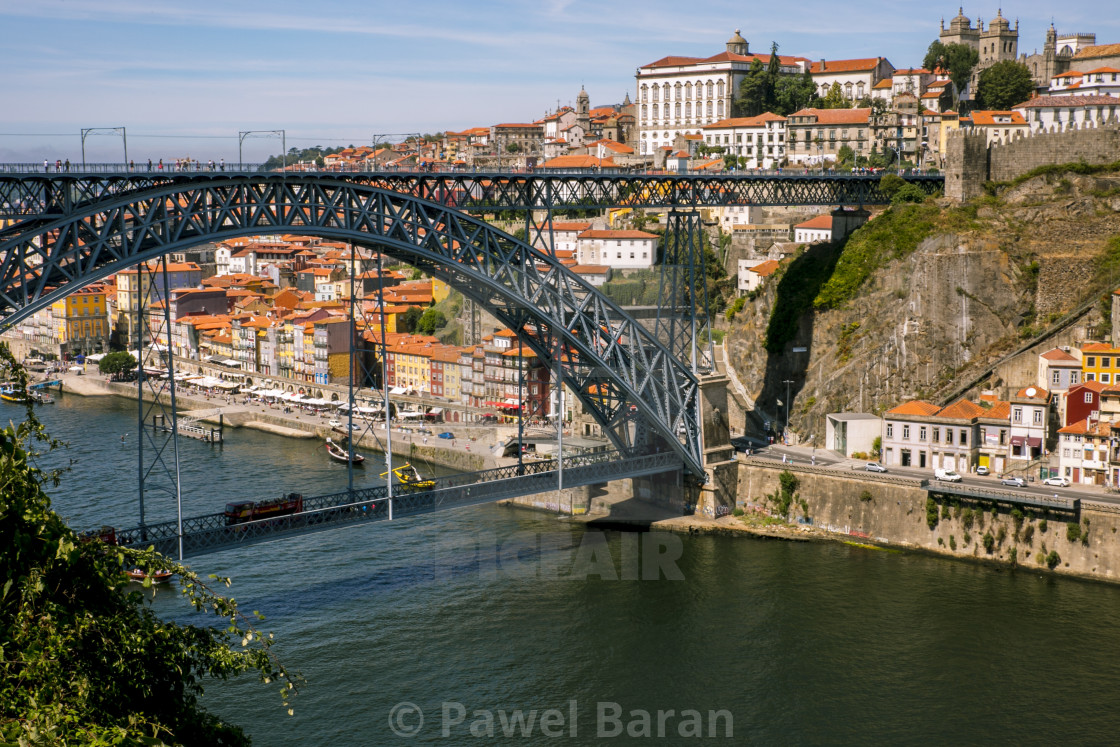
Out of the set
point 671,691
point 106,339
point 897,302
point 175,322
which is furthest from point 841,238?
point 106,339

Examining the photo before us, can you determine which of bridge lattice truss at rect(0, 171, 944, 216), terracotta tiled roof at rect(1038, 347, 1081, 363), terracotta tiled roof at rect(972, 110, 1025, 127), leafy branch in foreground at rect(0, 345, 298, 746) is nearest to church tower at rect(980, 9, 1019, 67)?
terracotta tiled roof at rect(972, 110, 1025, 127)

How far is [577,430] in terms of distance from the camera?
1380 inches

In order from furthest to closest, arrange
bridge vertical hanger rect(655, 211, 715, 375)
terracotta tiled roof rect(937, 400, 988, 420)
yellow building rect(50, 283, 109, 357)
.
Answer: yellow building rect(50, 283, 109, 357) → bridge vertical hanger rect(655, 211, 715, 375) → terracotta tiled roof rect(937, 400, 988, 420)

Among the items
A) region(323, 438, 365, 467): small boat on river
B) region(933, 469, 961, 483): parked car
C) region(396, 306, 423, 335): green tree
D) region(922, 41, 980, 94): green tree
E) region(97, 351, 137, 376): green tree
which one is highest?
region(922, 41, 980, 94): green tree

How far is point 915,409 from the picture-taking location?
29.9 meters

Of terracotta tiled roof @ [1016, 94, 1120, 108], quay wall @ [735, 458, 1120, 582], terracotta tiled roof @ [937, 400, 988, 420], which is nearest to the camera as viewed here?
Answer: quay wall @ [735, 458, 1120, 582]

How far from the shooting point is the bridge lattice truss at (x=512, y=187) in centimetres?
1970

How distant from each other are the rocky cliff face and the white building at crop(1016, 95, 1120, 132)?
5.28 meters

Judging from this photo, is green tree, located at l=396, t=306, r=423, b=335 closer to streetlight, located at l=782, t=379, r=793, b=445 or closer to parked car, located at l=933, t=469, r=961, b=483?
streetlight, located at l=782, t=379, r=793, b=445

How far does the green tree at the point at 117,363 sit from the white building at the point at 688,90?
1168 inches

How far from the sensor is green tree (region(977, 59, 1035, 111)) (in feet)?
177

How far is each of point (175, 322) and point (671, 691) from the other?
46.5 meters

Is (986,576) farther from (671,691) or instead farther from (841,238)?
(841,238)

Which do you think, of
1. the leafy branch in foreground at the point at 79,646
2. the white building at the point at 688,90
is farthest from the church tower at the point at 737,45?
the leafy branch in foreground at the point at 79,646
